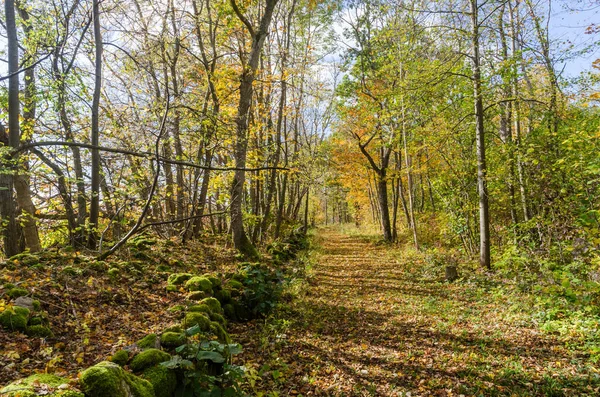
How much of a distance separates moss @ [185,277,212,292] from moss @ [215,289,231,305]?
0.73 feet

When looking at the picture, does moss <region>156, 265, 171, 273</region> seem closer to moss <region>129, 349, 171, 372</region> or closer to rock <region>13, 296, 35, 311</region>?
rock <region>13, 296, 35, 311</region>

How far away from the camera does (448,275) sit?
868 centimetres

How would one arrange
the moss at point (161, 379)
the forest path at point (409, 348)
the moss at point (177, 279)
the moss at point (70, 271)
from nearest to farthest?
1. the moss at point (161, 379)
2. the forest path at point (409, 348)
3. the moss at point (70, 271)
4. the moss at point (177, 279)

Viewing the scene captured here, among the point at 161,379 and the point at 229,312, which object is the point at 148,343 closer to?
the point at 161,379

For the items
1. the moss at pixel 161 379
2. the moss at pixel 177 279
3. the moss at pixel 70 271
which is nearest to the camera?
the moss at pixel 161 379

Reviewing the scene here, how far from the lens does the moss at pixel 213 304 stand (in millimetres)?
5334

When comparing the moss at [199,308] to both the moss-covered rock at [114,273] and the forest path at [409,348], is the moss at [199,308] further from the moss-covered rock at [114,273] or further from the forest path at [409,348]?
the moss-covered rock at [114,273]

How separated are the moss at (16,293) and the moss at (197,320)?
2063mm

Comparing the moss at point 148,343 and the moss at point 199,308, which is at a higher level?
the moss at point 148,343

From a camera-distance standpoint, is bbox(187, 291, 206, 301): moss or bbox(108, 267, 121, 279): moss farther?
bbox(108, 267, 121, 279): moss

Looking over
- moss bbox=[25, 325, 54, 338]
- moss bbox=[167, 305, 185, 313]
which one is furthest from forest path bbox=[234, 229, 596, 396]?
moss bbox=[25, 325, 54, 338]

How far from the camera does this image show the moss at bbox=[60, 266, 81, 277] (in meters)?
5.29

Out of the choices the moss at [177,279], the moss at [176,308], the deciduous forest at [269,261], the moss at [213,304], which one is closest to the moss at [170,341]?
the deciduous forest at [269,261]

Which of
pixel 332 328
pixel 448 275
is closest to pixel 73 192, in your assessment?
pixel 332 328
